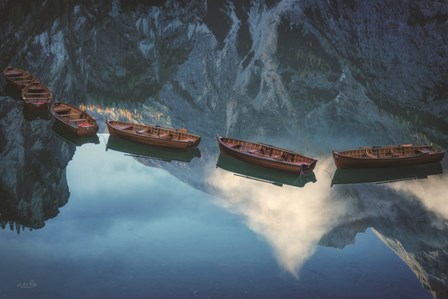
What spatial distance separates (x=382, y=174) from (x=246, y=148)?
Result: 28.1ft

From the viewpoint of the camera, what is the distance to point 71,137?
28609 millimetres

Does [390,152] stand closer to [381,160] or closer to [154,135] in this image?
[381,160]

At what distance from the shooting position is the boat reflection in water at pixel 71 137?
28.2 metres

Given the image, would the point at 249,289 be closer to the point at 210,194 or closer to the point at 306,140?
the point at 210,194

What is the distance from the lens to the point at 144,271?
15789mm

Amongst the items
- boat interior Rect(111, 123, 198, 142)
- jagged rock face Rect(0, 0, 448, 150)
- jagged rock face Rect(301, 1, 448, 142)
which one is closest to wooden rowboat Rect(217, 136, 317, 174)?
boat interior Rect(111, 123, 198, 142)

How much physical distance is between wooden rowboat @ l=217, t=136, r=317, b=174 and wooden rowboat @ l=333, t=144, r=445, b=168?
7.28ft

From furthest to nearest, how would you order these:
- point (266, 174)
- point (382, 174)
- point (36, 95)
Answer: point (36, 95) → point (382, 174) → point (266, 174)

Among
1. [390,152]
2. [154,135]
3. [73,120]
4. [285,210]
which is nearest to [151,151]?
[154,135]

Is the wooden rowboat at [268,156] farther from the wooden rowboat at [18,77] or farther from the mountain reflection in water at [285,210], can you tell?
the wooden rowboat at [18,77]

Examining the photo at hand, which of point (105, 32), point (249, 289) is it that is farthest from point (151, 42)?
point (249, 289)

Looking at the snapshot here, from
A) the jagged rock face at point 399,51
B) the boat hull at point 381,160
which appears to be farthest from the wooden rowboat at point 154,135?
the jagged rock face at point 399,51

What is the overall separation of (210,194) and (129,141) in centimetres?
839

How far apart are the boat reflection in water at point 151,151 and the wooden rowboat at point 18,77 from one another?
30.8ft
